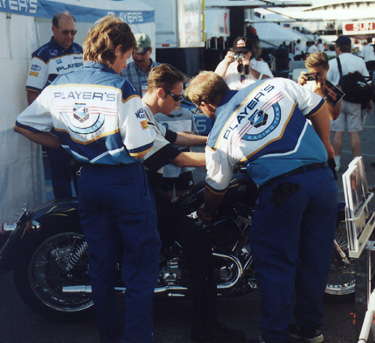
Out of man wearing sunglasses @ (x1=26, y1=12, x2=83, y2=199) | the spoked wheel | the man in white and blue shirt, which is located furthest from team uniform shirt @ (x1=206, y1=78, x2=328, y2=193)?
man wearing sunglasses @ (x1=26, y1=12, x2=83, y2=199)

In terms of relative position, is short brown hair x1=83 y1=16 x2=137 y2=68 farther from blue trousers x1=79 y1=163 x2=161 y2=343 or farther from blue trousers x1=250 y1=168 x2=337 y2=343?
blue trousers x1=250 y1=168 x2=337 y2=343

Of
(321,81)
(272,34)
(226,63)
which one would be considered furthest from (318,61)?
(272,34)

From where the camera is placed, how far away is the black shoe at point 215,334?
3525 millimetres

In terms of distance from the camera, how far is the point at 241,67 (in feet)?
20.9

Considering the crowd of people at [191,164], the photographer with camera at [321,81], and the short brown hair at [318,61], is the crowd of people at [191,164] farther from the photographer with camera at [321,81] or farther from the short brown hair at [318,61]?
the short brown hair at [318,61]

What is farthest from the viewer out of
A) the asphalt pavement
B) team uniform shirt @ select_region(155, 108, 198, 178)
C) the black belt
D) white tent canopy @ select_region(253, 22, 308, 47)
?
white tent canopy @ select_region(253, 22, 308, 47)

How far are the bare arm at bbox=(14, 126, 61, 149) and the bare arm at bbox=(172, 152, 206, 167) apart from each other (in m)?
0.66

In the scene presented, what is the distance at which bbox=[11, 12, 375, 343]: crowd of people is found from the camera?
300 centimetres

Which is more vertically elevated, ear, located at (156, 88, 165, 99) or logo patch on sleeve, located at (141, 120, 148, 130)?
ear, located at (156, 88, 165, 99)

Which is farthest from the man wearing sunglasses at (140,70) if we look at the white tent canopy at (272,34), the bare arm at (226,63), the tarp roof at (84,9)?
the white tent canopy at (272,34)

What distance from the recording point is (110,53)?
3.05 m

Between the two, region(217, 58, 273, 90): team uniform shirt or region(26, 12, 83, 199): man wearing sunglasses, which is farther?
region(217, 58, 273, 90): team uniform shirt

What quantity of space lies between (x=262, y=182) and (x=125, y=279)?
2.85 ft

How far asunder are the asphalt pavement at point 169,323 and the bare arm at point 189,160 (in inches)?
34.3
